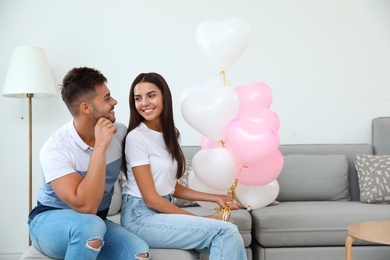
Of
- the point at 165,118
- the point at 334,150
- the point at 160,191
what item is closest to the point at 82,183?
the point at 160,191

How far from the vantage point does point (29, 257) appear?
1899 millimetres

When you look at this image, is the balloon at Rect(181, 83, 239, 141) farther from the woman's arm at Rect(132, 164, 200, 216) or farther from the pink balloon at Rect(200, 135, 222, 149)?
the woman's arm at Rect(132, 164, 200, 216)

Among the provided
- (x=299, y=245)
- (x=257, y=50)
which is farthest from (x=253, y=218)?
(x=257, y=50)

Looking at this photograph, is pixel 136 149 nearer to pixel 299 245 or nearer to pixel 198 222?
pixel 198 222

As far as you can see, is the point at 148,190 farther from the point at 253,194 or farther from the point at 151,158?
the point at 253,194

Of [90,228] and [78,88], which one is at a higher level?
[78,88]

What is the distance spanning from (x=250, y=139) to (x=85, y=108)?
69 centimetres

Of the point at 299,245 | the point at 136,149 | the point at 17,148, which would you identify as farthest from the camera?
the point at 17,148

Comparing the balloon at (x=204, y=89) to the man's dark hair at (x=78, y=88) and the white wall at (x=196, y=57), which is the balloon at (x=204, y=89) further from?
the white wall at (x=196, y=57)

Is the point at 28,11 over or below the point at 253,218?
over

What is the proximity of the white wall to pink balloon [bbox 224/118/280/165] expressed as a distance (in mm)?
1623

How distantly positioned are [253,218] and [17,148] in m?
1.87

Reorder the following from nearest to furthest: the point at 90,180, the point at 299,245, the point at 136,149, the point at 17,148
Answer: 1. the point at 90,180
2. the point at 136,149
3. the point at 299,245
4. the point at 17,148

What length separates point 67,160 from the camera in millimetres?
1936
